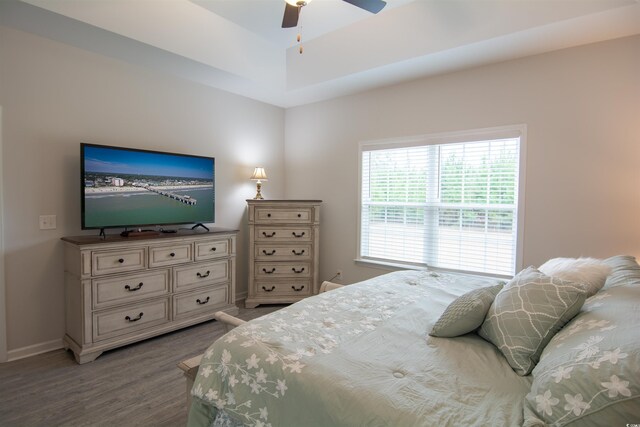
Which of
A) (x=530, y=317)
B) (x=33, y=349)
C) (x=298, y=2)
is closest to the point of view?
(x=530, y=317)

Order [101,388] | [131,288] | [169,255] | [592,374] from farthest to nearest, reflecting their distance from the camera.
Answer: [169,255]
[131,288]
[101,388]
[592,374]

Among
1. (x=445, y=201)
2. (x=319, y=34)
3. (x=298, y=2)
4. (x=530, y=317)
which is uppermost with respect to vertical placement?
(x=319, y=34)

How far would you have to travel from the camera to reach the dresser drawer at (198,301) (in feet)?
10.6

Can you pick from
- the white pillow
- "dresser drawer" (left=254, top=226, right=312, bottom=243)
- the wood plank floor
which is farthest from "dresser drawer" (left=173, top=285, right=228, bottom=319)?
the white pillow

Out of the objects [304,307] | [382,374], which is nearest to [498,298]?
[382,374]

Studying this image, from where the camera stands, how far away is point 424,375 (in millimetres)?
1190

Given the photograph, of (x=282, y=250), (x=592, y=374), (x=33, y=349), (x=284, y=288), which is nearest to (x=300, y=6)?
(x=592, y=374)

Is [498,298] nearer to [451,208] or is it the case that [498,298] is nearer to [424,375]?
[424,375]

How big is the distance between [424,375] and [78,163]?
3283mm

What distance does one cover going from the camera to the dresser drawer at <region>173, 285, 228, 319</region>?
3222 mm

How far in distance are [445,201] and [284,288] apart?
2.15 m

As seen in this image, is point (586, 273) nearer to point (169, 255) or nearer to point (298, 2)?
point (298, 2)

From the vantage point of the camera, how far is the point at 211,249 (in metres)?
3.48

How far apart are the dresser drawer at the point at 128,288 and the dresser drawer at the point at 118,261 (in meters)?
0.07
